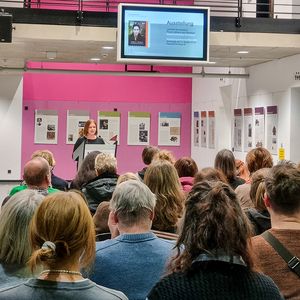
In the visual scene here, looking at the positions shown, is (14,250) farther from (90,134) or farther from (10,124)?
(10,124)

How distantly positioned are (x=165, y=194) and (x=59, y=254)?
2054mm

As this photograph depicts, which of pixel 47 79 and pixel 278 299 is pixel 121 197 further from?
pixel 47 79

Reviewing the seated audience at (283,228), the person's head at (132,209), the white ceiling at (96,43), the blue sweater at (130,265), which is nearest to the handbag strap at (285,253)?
the seated audience at (283,228)

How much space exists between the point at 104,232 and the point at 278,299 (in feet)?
6.43

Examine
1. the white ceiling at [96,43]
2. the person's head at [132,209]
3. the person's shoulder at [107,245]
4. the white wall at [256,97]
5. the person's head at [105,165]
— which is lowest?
the person's shoulder at [107,245]

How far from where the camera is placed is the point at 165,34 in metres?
8.92

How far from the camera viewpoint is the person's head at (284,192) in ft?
8.90


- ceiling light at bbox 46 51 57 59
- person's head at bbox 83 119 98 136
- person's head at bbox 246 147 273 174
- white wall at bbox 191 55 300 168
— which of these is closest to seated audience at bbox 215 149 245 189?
person's head at bbox 246 147 273 174

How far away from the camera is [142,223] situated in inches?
114

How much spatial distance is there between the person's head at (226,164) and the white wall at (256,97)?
460 cm

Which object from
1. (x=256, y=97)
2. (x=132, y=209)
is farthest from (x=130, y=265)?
(x=256, y=97)

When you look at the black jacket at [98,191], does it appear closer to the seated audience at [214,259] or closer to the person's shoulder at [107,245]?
the person's shoulder at [107,245]

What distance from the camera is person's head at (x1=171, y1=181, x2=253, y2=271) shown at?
6.14 ft

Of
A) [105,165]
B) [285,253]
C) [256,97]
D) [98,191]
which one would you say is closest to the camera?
[285,253]
